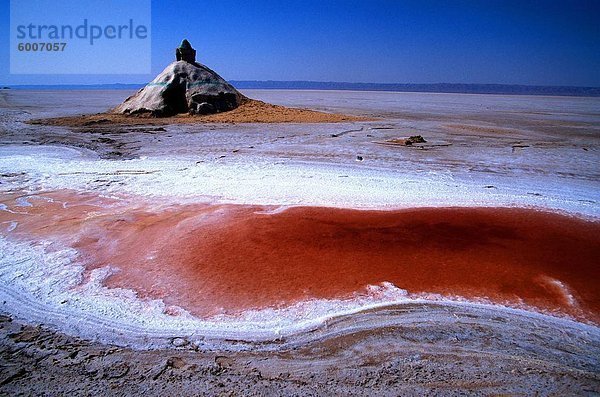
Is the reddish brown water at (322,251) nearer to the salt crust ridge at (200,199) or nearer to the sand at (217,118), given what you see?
the salt crust ridge at (200,199)

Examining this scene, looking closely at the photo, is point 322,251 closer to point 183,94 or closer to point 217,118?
point 217,118

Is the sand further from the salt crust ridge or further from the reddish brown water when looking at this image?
the reddish brown water

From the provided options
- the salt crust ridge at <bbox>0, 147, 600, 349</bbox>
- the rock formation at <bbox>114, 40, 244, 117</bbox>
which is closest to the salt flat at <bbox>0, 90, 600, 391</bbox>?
the salt crust ridge at <bbox>0, 147, 600, 349</bbox>

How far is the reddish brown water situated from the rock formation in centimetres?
1195

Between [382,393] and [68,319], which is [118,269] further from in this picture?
[382,393]

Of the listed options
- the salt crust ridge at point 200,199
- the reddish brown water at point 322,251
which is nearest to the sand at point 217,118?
the salt crust ridge at point 200,199

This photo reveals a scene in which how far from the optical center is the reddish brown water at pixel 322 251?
333 centimetres

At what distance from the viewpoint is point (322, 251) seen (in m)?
4.09

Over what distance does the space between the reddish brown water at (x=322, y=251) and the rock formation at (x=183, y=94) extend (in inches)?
471

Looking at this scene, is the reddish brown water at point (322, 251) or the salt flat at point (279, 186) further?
the reddish brown water at point (322, 251)

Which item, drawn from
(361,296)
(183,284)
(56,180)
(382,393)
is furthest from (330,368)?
(56,180)

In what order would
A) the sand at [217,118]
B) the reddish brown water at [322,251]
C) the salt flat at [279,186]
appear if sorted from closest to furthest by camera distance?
the salt flat at [279,186] < the reddish brown water at [322,251] < the sand at [217,118]

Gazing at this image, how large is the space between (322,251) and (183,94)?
15.1 meters

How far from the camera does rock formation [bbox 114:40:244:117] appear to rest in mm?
16578
